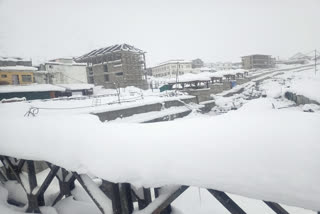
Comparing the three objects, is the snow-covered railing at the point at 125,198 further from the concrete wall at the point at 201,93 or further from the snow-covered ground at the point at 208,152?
the concrete wall at the point at 201,93

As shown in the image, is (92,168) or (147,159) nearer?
(147,159)

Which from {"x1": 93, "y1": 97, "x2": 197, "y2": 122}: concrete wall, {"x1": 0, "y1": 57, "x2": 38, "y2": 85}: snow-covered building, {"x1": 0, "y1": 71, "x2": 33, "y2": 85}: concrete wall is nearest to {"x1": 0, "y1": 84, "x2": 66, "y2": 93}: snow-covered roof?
{"x1": 0, "y1": 71, "x2": 33, "y2": 85}: concrete wall

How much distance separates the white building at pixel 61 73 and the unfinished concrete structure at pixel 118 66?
16.7 ft

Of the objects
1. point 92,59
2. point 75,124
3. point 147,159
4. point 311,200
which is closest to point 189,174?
point 147,159

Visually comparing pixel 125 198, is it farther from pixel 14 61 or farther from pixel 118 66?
pixel 118 66

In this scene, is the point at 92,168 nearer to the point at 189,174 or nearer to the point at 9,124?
the point at 189,174

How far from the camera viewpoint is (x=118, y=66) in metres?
35.4

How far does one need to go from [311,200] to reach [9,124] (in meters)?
3.49

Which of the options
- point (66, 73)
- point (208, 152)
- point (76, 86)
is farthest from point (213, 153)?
point (66, 73)

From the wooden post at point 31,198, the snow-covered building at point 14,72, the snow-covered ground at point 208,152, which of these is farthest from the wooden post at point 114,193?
the snow-covered building at point 14,72

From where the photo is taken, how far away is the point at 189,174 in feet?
4.56

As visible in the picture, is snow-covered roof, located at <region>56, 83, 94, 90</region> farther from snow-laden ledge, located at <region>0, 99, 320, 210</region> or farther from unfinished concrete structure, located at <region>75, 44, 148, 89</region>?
snow-laden ledge, located at <region>0, 99, 320, 210</region>

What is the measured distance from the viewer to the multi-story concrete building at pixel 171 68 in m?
49.4

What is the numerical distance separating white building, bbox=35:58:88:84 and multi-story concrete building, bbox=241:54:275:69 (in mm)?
40728
